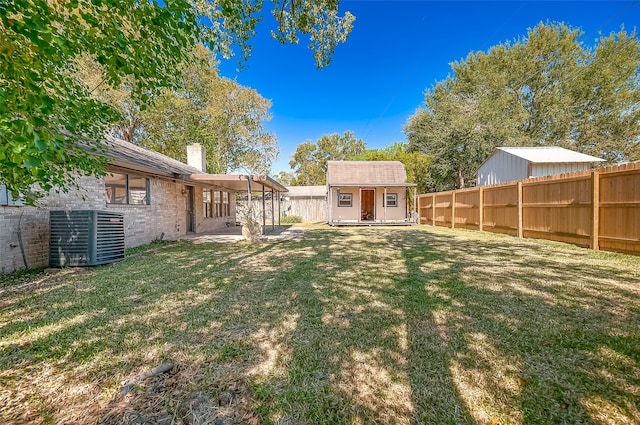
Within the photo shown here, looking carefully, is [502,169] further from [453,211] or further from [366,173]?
[366,173]

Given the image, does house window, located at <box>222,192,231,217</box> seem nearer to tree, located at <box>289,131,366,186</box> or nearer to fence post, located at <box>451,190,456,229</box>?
fence post, located at <box>451,190,456,229</box>

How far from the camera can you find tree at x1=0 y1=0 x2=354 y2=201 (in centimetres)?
199

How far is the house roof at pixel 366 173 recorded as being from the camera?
736 inches

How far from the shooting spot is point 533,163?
40.5 feet

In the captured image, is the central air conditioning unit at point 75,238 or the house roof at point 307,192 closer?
the central air conditioning unit at point 75,238

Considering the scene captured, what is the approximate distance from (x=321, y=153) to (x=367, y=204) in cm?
2500

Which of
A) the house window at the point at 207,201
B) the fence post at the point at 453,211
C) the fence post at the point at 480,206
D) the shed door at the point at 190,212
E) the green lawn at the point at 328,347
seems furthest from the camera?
the house window at the point at 207,201

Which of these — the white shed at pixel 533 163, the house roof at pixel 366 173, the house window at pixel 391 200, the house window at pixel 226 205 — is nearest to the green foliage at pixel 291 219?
the house window at pixel 226 205

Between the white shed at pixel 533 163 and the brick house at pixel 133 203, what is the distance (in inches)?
460

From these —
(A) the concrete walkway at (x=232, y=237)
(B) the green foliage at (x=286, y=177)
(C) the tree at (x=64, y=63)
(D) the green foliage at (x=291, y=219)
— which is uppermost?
(B) the green foliage at (x=286, y=177)

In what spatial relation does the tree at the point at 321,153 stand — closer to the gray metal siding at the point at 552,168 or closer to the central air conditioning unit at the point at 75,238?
the gray metal siding at the point at 552,168

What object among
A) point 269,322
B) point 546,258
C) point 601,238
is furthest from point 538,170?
point 269,322

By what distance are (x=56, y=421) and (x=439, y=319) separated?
10.3ft

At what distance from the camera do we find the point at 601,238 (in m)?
6.54
